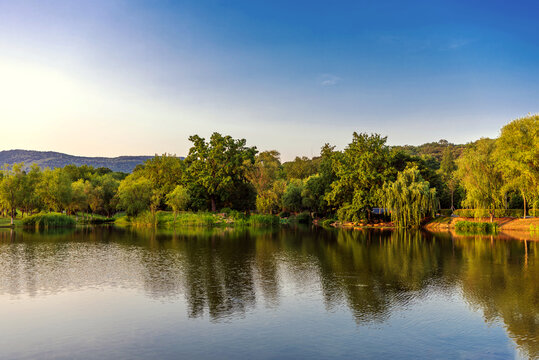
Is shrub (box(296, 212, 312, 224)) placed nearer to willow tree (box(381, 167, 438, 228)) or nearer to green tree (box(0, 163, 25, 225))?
willow tree (box(381, 167, 438, 228))

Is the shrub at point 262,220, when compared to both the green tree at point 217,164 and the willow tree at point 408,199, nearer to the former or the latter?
the green tree at point 217,164

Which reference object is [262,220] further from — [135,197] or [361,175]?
[135,197]

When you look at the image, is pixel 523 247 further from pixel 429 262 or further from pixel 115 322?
pixel 115 322

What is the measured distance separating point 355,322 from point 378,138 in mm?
62680

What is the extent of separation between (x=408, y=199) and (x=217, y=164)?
38.1 meters

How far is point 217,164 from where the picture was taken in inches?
3194

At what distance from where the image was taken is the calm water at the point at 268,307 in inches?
481

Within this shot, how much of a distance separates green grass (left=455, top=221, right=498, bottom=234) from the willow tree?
18.5 feet

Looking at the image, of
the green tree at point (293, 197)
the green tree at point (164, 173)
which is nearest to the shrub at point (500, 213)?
the green tree at point (293, 197)

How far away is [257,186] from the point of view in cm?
8412

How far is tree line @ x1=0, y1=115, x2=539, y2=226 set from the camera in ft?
186

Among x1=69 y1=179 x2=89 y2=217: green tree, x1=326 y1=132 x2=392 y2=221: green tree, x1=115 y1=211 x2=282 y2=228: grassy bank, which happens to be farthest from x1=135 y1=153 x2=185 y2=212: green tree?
x1=326 y1=132 x2=392 y2=221: green tree

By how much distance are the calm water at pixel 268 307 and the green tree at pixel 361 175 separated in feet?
126

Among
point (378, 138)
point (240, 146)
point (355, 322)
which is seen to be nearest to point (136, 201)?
point (240, 146)
